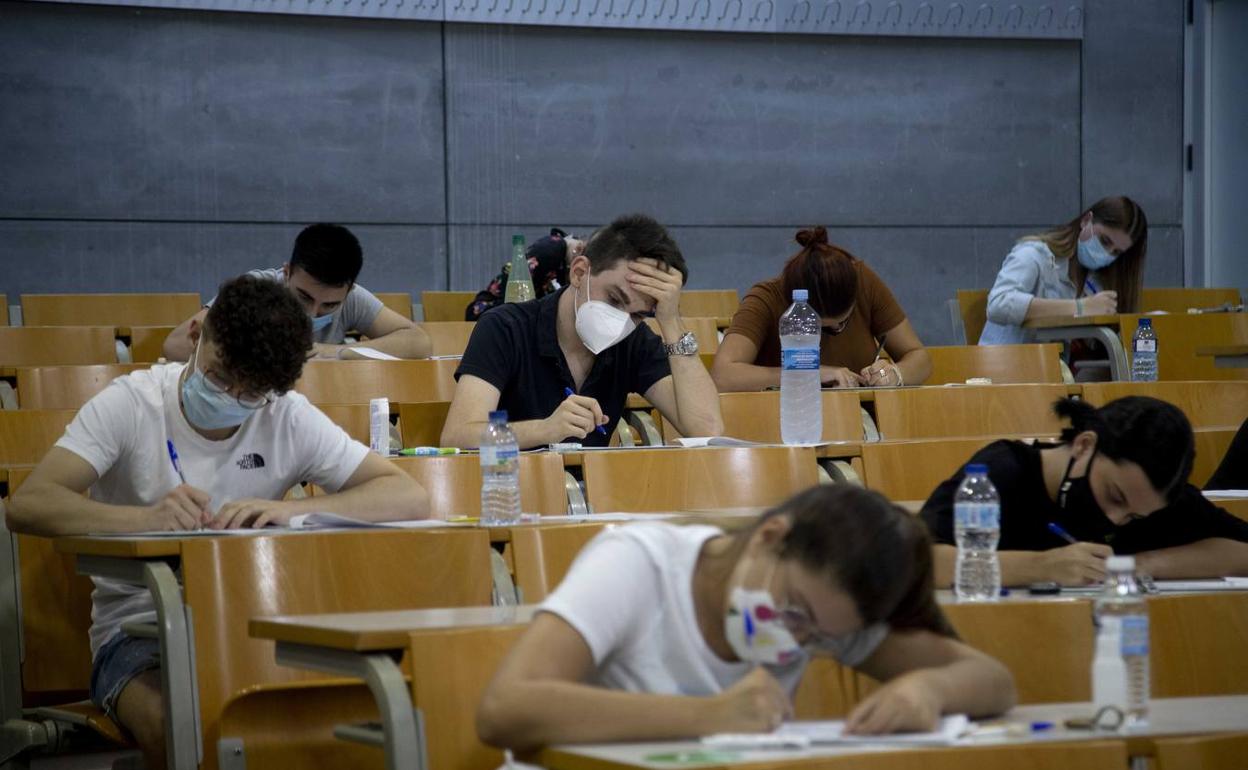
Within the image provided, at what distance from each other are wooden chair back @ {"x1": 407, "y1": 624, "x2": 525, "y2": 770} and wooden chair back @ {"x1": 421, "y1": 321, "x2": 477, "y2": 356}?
416 cm

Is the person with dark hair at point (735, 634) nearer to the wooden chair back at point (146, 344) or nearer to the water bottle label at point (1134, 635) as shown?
the water bottle label at point (1134, 635)

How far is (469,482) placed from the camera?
3506 mm

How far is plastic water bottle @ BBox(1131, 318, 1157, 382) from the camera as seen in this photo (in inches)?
246

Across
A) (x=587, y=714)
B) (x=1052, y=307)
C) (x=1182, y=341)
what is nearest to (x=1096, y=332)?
(x=1052, y=307)

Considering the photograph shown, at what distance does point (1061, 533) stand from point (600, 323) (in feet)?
5.04

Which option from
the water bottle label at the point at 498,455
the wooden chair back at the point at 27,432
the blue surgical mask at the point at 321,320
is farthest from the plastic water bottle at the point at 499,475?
the blue surgical mask at the point at 321,320

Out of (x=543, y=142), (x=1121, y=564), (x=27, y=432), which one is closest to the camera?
(x=1121, y=564)

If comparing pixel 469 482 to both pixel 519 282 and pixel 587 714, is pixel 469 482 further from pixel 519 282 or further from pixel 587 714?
pixel 519 282

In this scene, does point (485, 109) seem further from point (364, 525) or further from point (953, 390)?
point (364, 525)

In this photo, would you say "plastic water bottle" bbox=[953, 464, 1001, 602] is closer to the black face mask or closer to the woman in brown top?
the black face mask

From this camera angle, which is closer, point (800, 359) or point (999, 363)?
point (800, 359)

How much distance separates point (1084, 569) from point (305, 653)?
1.31 meters

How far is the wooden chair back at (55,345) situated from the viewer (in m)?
5.45

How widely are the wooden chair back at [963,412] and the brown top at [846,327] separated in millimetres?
718
